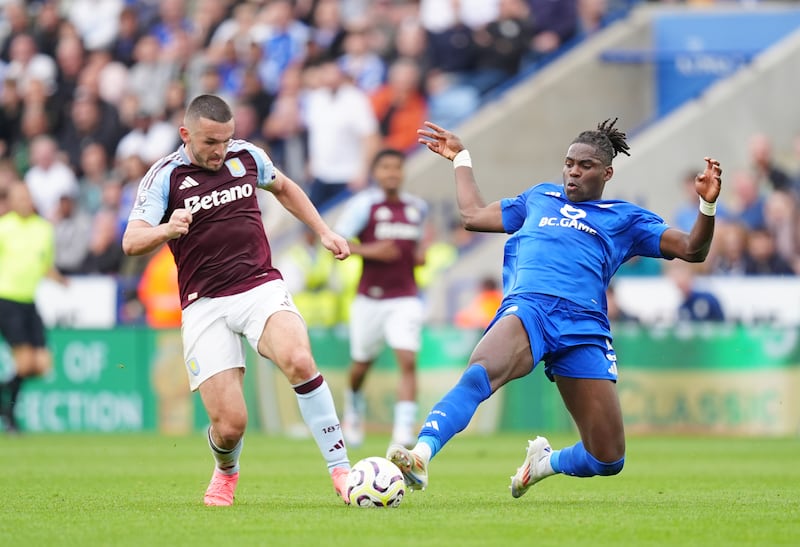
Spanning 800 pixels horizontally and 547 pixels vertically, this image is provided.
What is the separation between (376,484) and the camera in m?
8.81

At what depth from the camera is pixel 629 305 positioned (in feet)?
65.4

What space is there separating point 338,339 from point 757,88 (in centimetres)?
748

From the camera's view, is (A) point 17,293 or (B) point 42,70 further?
(B) point 42,70

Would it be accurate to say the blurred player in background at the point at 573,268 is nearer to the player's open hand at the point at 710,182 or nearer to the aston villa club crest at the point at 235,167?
the player's open hand at the point at 710,182

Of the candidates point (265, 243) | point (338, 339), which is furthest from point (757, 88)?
point (265, 243)

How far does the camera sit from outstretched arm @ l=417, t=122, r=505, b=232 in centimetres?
941

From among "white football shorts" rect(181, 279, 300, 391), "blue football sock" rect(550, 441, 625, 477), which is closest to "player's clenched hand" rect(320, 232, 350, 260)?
"white football shorts" rect(181, 279, 300, 391)

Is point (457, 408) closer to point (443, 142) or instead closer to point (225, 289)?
point (225, 289)

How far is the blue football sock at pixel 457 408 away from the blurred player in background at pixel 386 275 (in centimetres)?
672

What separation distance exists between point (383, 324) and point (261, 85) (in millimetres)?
8661

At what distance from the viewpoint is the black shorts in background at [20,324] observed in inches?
721

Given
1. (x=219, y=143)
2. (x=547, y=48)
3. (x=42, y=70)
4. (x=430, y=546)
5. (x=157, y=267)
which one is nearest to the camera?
(x=430, y=546)

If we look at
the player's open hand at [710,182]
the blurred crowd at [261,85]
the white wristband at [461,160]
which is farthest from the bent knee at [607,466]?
the blurred crowd at [261,85]

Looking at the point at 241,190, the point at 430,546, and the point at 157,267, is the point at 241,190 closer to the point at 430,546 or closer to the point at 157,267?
the point at 430,546
